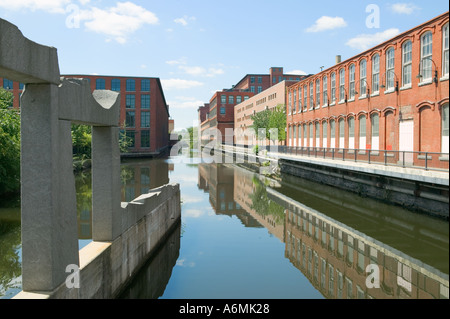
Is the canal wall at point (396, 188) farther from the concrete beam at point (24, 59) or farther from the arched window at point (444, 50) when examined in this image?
the concrete beam at point (24, 59)

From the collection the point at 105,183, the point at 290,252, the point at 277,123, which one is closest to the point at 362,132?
the point at 290,252

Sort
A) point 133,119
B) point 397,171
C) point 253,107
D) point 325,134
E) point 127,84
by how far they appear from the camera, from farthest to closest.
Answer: point 253,107 → point 133,119 → point 127,84 → point 325,134 → point 397,171

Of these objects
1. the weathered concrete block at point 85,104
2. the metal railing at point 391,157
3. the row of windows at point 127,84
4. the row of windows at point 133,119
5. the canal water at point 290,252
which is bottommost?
the canal water at point 290,252

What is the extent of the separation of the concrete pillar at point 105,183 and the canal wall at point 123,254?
1.56 ft

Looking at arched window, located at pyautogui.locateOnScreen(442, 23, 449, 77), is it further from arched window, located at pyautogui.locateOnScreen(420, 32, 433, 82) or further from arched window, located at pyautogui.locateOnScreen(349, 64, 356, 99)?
arched window, located at pyautogui.locateOnScreen(349, 64, 356, 99)

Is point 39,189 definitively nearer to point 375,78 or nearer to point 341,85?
point 375,78

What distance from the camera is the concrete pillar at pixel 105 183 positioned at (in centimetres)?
932

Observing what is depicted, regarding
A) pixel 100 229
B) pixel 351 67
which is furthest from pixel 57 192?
pixel 351 67

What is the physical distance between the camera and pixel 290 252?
1436cm

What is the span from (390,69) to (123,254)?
22.3m

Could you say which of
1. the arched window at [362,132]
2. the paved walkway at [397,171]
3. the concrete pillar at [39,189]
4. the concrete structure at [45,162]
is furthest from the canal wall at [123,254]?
the arched window at [362,132]

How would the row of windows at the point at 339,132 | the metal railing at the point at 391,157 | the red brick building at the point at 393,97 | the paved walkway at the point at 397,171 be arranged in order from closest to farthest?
the paved walkway at the point at 397,171, the metal railing at the point at 391,157, the row of windows at the point at 339,132, the red brick building at the point at 393,97

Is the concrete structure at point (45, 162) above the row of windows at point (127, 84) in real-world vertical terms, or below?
below

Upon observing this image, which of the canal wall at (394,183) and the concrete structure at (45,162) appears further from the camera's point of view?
the canal wall at (394,183)
